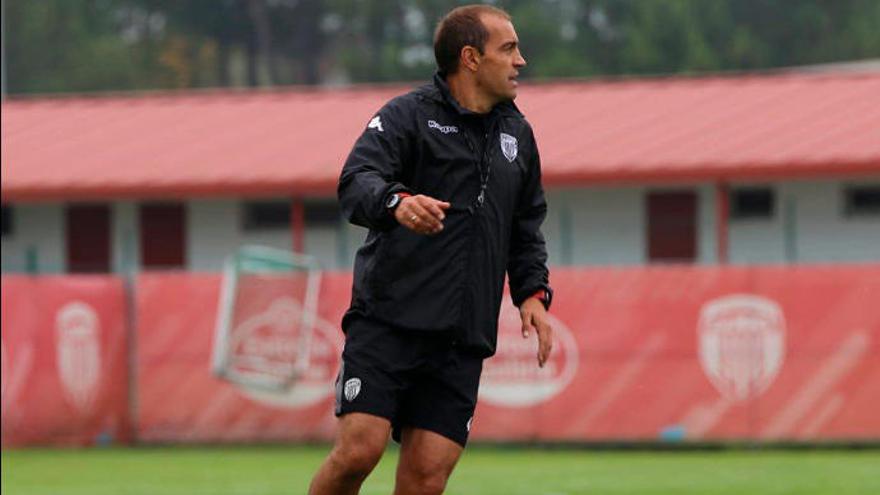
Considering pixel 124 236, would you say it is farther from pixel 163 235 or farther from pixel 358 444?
pixel 358 444

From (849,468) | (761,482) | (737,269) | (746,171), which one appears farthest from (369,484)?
(746,171)

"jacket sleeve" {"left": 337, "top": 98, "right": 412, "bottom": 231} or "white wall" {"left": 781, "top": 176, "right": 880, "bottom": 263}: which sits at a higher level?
"jacket sleeve" {"left": 337, "top": 98, "right": 412, "bottom": 231}

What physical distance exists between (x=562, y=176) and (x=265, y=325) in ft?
37.0

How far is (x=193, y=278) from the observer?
22.4m

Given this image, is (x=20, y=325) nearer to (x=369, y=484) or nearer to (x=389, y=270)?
(x=369, y=484)

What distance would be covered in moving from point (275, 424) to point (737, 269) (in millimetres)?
5036

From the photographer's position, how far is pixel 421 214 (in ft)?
22.4

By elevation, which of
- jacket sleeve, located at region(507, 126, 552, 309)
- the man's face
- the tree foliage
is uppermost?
the man's face

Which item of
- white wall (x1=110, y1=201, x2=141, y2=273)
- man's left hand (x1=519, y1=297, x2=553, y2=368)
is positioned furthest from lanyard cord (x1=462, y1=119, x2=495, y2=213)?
white wall (x1=110, y1=201, x2=141, y2=273)

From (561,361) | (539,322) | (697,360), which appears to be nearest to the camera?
(539,322)

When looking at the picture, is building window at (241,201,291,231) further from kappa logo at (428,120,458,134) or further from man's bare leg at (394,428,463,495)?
kappa logo at (428,120,458,134)

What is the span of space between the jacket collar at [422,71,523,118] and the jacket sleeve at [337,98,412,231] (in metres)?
0.13

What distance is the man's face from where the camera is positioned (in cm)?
739

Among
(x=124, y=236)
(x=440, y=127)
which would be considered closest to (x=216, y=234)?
(x=124, y=236)
